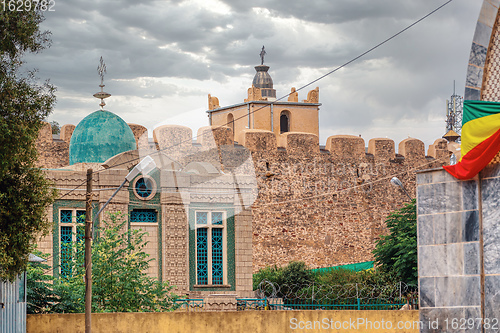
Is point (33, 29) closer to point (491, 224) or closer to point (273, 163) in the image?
point (491, 224)

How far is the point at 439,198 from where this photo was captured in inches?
396

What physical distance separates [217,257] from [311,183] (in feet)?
46.6

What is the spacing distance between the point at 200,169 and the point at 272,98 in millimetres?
28874

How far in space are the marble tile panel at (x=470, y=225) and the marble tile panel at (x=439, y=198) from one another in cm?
15

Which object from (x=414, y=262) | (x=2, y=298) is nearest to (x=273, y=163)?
(x=414, y=262)

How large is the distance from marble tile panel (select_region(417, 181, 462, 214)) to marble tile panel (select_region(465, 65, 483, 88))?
1248mm

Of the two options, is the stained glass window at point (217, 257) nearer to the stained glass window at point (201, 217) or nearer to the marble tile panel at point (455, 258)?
the stained glass window at point (201, 217)

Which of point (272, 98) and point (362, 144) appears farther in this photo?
point (272, 98)

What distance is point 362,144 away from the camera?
35.3m

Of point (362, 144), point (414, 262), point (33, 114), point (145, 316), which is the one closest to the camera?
point (33, 114)

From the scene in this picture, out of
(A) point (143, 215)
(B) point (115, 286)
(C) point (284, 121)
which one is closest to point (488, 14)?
(B) point (115, 286)

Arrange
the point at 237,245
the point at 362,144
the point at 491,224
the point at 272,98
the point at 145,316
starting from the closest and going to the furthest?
the point at 491,224 → the point at 145,316 → the point at 237,245 → the point at 362,144 → the point at 272,98

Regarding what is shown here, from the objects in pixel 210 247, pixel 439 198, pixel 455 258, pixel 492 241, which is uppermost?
pixel 439 198

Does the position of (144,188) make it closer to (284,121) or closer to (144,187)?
(144,187)
